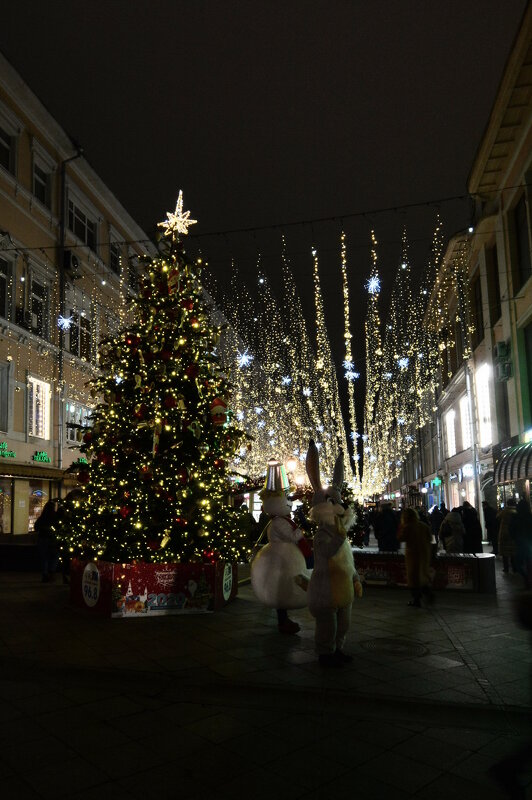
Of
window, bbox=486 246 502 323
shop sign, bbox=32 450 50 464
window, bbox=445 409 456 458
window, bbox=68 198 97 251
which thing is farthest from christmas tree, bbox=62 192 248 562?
window, bbox=445 409 456 458

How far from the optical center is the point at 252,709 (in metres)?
5.68

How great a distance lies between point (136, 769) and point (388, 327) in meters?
27.7

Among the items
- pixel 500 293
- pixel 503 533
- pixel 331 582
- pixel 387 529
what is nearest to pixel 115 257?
pixel 500 293

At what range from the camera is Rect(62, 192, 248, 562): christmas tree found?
34.0 ft

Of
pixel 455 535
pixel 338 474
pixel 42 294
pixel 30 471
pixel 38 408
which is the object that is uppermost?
pixel 42 294

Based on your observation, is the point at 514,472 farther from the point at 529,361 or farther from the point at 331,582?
the point at 331,582

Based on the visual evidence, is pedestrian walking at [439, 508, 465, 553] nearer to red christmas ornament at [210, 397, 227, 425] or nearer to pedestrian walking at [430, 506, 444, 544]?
red christmas ornament at [210, 397, 227, 425]

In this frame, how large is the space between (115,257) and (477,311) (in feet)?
54.5

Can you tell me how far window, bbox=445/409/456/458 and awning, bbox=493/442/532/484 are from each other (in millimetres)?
16255

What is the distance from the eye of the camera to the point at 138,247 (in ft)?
105

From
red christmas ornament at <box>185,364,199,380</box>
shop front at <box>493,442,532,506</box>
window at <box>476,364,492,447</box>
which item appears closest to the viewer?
red christmas ornament at <box>185,364,199,380</box>

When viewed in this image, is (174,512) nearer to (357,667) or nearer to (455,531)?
(357,667)

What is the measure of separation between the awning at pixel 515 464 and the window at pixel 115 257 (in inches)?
705

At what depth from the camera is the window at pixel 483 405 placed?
91.7 feet
